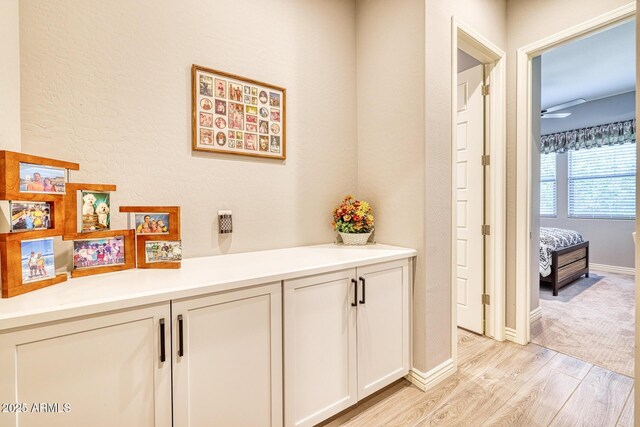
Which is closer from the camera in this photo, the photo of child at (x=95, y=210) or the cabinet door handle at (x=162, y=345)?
the cabinet door handle at (x=162, y=345)

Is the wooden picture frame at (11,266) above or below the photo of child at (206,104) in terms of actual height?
below

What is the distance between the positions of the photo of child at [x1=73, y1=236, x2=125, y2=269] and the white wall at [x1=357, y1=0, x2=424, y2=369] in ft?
5.32

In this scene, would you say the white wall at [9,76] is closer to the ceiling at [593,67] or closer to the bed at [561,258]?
the ceiling at [593,67]

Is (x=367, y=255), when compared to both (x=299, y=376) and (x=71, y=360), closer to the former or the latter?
(x=299, y=376)

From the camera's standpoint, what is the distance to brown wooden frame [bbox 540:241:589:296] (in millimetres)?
3762

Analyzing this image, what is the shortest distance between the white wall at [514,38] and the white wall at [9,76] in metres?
3.20

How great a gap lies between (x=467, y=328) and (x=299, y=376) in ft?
6.67

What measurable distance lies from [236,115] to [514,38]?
2461 mm

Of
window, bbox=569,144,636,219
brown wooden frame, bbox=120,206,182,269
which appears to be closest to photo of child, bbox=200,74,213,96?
brown wooden frame, bbox=120,206,182,269

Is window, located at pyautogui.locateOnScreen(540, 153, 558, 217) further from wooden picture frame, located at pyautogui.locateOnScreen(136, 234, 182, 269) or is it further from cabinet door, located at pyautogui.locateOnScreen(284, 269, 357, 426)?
wooden picture frame, located at pyautogui.locateOnScreen(136, 234, 182, 269)

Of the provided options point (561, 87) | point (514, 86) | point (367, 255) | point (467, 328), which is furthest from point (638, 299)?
point (561, 87)

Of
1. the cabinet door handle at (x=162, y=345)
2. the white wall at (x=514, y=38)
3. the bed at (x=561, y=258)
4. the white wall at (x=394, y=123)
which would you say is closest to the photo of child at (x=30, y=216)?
the cabinet door handle at (x=162, y=345)

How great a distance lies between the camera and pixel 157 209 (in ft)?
4.66

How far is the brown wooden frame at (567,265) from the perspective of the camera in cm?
376
